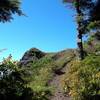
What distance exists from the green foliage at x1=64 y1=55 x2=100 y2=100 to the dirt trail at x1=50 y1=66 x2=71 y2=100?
2.63 m

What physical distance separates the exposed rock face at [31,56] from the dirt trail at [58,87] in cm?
690

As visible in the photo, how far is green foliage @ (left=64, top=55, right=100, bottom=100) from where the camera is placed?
66.2 ft

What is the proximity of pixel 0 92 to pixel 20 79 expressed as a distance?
1.12 metres

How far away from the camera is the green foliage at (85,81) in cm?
2019

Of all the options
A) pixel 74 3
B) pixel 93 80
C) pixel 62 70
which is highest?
pixel 74 3

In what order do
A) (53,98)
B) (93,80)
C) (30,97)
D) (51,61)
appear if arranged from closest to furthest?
1. (30,97)
2. (93,80)
3. (53,98)
4. (51,61)

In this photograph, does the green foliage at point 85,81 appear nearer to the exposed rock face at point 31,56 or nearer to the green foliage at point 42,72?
the green foliage at point 42,72

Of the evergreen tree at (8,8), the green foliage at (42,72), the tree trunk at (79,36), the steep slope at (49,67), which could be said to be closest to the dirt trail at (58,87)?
the steep slope at (49,67)

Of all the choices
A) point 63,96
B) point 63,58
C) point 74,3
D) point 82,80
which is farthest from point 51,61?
point 82,80

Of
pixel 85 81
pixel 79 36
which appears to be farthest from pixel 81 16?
pixel 85 81

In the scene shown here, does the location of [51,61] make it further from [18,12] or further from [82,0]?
[18,12]

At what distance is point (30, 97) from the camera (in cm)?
1463

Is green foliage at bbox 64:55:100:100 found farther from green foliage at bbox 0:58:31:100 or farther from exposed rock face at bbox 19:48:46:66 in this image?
exposed rock face at bbox 19:48:46:66

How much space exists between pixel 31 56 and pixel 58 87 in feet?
38.1
